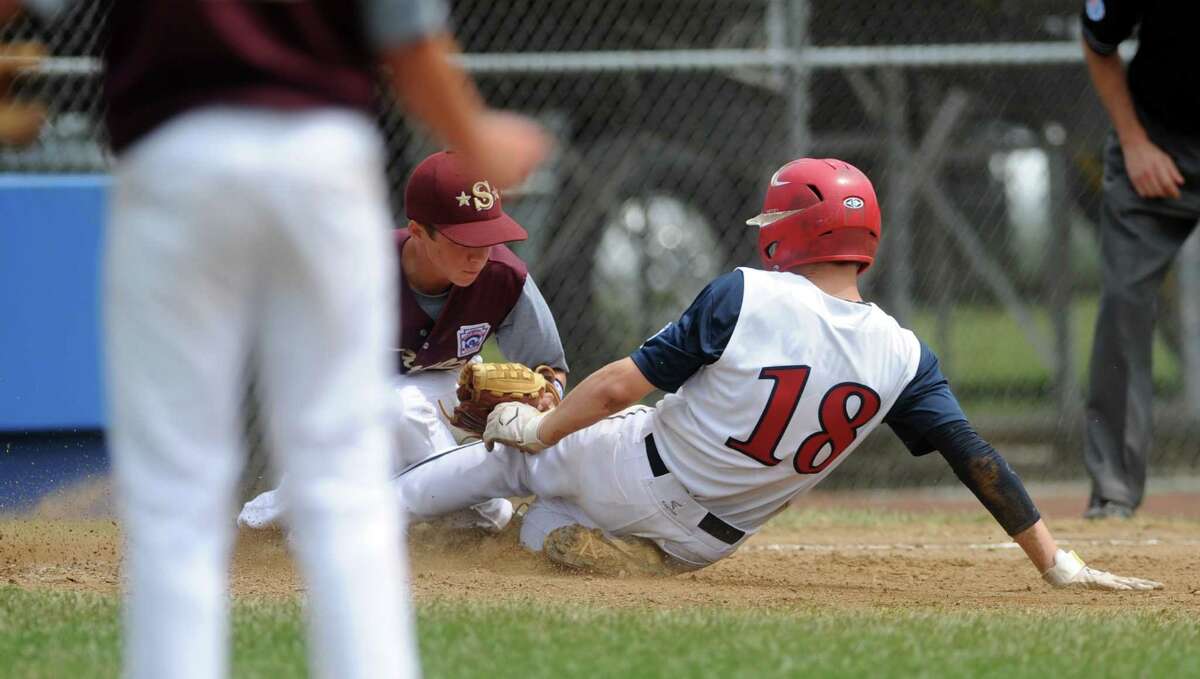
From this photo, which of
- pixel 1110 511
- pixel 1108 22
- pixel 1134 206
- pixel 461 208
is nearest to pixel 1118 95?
pixel 1108 22

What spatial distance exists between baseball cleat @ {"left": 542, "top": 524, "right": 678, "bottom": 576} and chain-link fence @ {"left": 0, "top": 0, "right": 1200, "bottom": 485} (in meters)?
4.13

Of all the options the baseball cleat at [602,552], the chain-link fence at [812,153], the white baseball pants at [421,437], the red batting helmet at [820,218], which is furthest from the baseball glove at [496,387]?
the chain-link fence at [812,153]

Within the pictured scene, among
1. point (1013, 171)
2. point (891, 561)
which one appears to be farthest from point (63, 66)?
point (1013, 171)

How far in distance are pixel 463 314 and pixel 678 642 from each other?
6.59ft

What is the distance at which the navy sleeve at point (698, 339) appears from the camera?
421 centimetres

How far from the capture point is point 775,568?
5352 millimetres

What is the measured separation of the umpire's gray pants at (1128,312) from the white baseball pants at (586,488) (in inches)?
106

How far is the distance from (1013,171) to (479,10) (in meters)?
3.95

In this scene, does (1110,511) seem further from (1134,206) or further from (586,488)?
(586,488)

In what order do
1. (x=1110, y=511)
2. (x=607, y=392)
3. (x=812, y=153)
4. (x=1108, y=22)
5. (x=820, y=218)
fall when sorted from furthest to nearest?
(x=812, y=153) < (x=1110, y=511) < (x=1108, y=22) < (x=820, y=218) < (x=607, y=392)

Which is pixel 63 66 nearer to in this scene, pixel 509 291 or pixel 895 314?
pixel 509 291

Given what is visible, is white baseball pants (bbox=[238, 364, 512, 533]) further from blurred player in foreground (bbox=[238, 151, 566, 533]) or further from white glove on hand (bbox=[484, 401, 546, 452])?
white glove on hand (bbox=[484, 401, 546, 452])

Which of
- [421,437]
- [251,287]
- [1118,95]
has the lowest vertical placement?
[421,437]

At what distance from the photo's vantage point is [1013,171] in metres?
10.7
